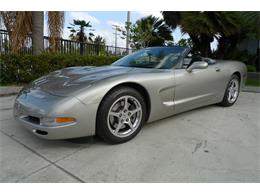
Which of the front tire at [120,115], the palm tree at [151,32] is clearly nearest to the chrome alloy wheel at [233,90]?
the front tire at [120,115]

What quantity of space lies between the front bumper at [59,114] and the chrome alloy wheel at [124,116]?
0.25 metres

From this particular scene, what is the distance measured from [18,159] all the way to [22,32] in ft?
17.7

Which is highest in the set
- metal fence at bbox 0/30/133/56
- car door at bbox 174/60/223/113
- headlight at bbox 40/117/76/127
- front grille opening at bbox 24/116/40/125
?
metal fence at bbox 0/30/133/56

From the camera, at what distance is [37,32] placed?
20.3 ft

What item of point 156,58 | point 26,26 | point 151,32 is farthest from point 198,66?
point 151,32

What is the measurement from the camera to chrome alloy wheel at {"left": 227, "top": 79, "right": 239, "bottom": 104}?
3.89m

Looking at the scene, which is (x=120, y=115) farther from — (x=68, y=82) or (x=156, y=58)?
(x=156, y=58)

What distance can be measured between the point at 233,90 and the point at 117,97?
284 cm

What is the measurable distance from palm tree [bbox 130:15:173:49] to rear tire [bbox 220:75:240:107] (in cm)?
871

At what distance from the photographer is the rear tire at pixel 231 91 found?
12.5 ft

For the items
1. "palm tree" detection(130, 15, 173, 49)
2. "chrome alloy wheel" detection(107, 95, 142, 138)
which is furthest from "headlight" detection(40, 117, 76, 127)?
"palm tree" detection(130, 15, 173, 49)

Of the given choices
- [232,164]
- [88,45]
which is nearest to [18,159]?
[232,164]

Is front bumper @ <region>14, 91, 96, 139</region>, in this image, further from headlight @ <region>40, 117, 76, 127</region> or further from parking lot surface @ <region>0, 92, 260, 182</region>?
parking lot surface @ <region>0, 92, 260, 182</region>

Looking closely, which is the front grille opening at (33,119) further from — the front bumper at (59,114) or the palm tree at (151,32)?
the palm tree at (151,32)
